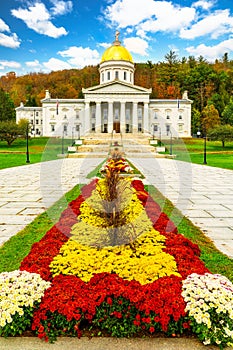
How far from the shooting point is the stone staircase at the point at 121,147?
119 ft

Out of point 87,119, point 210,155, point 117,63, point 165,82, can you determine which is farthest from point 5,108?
point 165,82

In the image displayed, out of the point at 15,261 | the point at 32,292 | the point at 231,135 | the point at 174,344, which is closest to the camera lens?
the point at 174,344

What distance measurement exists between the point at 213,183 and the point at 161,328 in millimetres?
10979

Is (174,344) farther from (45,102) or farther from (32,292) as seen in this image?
(45,102)

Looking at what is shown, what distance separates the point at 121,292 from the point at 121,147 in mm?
40374

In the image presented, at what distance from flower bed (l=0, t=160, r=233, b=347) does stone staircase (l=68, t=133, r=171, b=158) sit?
30.5 meters

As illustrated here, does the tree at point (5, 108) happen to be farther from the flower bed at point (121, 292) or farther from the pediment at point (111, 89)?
the flower bed at point (121, 292)

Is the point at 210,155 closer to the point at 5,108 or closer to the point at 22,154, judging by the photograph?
the point at 22,154

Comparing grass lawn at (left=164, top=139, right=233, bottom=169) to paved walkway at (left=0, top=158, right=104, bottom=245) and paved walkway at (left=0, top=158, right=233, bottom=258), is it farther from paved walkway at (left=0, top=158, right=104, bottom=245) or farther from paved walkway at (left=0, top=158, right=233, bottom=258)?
paved walkway at (left=0, top=158, right=104, bottom=245)

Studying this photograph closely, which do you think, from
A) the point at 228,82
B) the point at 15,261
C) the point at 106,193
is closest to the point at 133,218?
the point at 106,193

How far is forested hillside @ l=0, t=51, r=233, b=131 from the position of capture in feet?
252

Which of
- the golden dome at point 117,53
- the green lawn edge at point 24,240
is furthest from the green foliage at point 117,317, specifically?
the golden dome at point 117,53

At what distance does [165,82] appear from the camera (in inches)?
3305

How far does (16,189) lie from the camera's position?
11391mm
